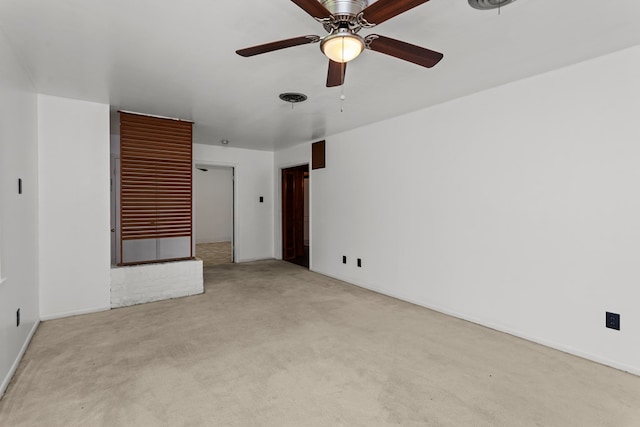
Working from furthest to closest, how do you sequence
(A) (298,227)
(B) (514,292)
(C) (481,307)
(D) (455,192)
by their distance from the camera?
(A) (298,227), (D) (455,192), (C) (481,307), (B) (514,292)

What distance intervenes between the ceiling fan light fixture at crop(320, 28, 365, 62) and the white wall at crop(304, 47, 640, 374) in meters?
2.04

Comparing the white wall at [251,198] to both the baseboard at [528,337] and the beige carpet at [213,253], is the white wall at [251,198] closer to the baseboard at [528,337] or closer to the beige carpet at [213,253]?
the beige carpet at [213,253]

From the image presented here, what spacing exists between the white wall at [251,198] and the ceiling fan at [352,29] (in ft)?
15.7

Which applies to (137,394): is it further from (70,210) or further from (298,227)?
(298,227)

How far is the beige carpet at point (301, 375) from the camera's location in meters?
1.90

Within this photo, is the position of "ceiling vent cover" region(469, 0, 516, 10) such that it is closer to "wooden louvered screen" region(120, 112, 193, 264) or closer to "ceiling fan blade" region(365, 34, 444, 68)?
"ceiling fan blade" region(365, 34, 444, 68)

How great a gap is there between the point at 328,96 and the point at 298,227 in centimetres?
396

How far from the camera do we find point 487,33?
2.16 meters

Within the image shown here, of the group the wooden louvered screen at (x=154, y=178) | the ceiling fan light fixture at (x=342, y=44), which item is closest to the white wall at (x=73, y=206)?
the wooden louvered screen at (x=154, y=178)

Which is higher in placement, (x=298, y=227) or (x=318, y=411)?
(x=298, y=227)

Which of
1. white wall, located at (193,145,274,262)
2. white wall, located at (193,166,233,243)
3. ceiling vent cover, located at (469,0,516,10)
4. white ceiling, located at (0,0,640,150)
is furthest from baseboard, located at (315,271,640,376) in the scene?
white wall, located at (193,166,233,243)

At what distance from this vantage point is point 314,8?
4.97 ft

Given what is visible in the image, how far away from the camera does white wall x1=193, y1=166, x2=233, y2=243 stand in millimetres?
9363

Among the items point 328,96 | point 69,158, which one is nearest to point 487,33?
point 328,96
